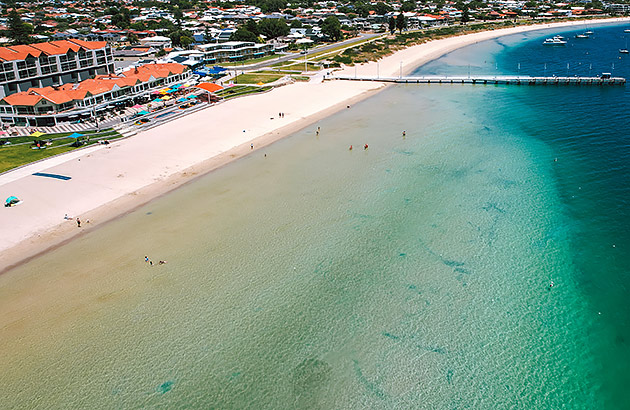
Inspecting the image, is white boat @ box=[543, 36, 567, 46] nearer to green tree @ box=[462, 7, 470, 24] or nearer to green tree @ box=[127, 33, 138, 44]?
green tree @ box=[462, 7, 470, 24]

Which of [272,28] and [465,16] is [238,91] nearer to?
[272,28]

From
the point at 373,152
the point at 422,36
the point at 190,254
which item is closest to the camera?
the point at 190,254

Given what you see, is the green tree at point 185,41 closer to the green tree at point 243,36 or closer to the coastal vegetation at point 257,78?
the green tree at point 243,36

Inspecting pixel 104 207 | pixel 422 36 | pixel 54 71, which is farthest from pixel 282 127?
pixel 422 36

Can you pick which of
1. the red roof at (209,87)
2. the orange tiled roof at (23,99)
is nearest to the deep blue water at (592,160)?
the red roof at (209,87)

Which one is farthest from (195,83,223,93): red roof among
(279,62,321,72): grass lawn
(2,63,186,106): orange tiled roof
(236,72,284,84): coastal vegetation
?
(279,62,321,72): grass lawn

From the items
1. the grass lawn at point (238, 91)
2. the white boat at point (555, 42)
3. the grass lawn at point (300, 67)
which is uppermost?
the white boat at point (555, 42)

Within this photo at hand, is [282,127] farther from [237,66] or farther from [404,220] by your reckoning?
[237,66]

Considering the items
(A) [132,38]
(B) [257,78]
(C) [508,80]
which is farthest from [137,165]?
(A) [132,38]

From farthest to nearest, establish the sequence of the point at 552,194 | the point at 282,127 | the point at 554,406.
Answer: the point at 282,127 → the point at 552,194 → the point at 554,406
